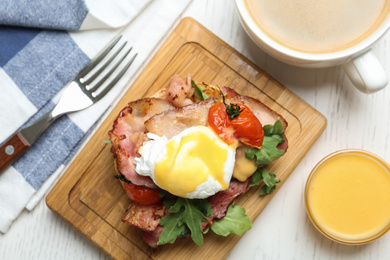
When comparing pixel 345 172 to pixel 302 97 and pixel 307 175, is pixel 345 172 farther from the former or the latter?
pixel 302 97

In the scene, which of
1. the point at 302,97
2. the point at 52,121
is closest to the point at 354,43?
the point at 302,97

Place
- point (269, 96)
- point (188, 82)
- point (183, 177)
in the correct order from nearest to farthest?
point (183, 177)
point (188, 82)
point (269, 96)

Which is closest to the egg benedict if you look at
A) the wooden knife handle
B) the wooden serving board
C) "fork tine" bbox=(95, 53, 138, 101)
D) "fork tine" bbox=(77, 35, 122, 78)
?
the wooden serving board

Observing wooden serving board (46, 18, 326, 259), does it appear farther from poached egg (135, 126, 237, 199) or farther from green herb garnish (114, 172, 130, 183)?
poached egg (135, 126, 237, 199)

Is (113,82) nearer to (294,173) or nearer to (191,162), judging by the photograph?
(191,162)

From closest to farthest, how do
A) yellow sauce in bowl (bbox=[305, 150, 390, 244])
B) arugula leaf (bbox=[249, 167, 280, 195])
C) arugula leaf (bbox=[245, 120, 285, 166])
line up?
arugula leaf (bbox=[245, 120, 285, 166])
arugula leaf (bbox=[249, 167, 280, 195])
yellow sauce in bowl (bbox=[305, 150, 390, 244])

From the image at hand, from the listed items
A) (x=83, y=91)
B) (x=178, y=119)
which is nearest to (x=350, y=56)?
(x=178, y=119)

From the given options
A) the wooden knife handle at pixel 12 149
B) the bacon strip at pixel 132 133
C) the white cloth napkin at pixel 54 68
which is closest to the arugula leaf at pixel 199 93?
the bacon strip at pixel 132 133
